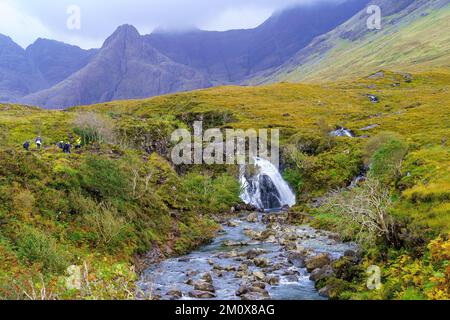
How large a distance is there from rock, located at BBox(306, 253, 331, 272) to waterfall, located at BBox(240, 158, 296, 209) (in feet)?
125

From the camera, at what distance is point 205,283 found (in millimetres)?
31766

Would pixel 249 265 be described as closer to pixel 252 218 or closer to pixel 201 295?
pixel 201 295

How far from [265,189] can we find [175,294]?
164 feet

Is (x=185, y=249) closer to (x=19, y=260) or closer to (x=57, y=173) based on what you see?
(x=57, y=173)

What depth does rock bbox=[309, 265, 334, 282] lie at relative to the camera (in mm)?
32312

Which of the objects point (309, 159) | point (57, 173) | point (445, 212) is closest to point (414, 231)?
point (445, 212)

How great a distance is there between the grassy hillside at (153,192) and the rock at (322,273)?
3.18m

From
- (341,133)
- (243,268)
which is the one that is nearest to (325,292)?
(243,268)

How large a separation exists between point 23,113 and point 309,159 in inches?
3280

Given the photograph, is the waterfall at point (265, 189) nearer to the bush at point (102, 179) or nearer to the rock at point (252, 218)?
the rock at point (252, 218)

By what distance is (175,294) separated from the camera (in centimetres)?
2950

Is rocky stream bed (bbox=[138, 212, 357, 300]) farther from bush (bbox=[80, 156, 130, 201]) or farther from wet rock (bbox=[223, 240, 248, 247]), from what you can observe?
bush (bbox=[80, 156, 130, 201])
